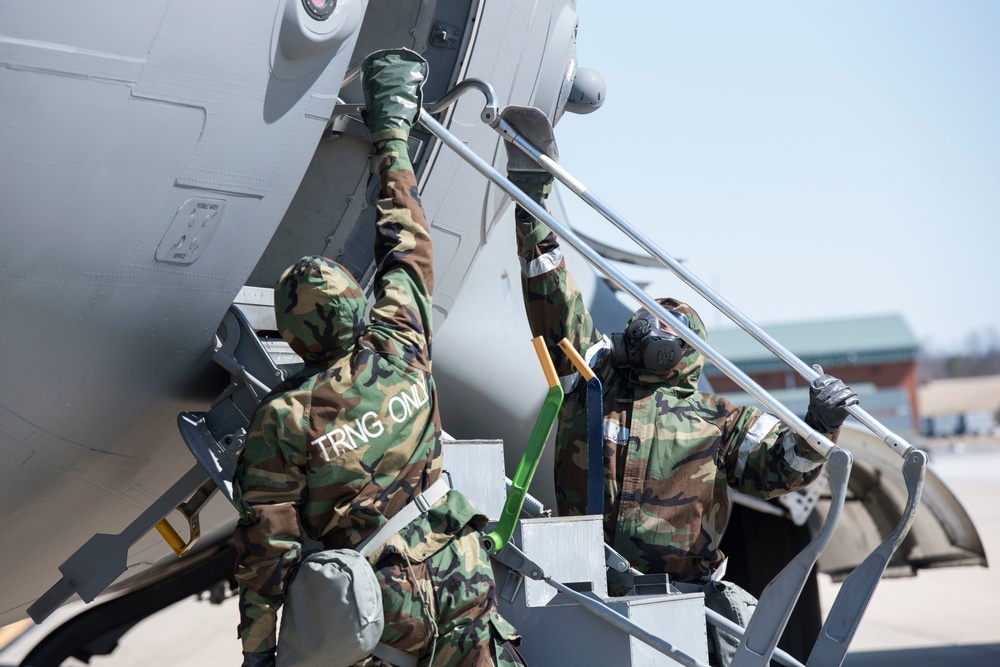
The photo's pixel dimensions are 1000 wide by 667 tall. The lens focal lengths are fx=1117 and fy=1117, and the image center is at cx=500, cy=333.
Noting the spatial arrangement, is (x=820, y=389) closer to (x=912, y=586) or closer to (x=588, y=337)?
(x=588, y=337)

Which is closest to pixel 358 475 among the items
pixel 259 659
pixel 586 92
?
pixel 259 659

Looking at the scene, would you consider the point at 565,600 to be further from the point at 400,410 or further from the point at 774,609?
the point at 400,410

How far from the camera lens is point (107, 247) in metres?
2.78

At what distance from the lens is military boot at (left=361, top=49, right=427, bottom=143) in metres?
3.12

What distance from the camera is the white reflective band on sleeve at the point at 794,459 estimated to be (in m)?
3.79

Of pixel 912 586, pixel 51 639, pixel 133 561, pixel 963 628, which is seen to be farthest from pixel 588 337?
pixel 912 586

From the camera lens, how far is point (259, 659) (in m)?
2.68

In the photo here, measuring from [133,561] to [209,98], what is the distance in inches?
84.2

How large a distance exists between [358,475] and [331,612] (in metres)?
→ 0.34

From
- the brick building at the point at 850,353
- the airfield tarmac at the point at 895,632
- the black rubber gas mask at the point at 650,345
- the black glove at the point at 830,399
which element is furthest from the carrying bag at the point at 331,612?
the brick building at the point at 850,353

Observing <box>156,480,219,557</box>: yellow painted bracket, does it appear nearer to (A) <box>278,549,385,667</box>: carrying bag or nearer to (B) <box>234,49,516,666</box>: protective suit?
(B) <box>234,49,516,666</box>: protective suit

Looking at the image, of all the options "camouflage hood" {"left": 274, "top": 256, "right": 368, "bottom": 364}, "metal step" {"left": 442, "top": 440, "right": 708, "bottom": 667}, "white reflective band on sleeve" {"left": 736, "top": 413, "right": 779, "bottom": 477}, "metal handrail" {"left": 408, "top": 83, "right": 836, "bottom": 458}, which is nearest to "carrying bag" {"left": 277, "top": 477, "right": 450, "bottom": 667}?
"camouflage hood" {"left": 274, "top": 256, "right": 368, "bottom": 364}

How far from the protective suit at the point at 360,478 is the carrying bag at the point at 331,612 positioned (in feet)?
0.19

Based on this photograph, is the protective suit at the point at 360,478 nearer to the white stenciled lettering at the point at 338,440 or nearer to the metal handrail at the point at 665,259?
the white stenciled lettering at the point at 338,440
